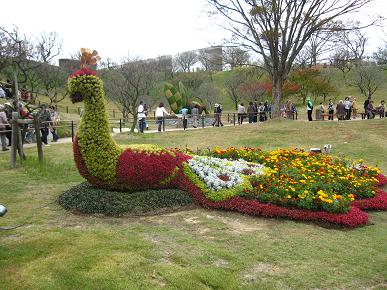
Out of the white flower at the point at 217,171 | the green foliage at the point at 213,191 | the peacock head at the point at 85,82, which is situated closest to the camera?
the peacock head at the point at 85,82

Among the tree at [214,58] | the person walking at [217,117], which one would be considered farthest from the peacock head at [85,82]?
the person walking at [217,117]

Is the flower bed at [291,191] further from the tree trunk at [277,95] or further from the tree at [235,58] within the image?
the tree at [235,58]

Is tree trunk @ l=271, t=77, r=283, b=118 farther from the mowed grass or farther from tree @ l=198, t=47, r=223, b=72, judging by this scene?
the mowed grass

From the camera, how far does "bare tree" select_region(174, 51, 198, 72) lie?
6500cm

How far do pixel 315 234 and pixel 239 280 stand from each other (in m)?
2.17

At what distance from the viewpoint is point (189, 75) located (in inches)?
2060

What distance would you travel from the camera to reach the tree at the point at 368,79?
48.7 metres

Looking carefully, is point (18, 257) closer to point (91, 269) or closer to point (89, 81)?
point (91, 269)

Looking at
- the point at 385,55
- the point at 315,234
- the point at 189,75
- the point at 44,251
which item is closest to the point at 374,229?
the point at 315,234

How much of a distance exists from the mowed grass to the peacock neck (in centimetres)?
90

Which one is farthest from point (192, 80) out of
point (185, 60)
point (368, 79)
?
point (368, 79)

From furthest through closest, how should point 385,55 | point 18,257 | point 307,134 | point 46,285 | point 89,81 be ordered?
point 385,55
point 307,134
point 89,81
point 18,257
point 46,285

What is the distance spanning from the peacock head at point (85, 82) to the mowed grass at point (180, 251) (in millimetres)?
2109

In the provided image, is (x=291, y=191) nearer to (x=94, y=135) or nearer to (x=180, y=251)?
(x=180, y=251)
